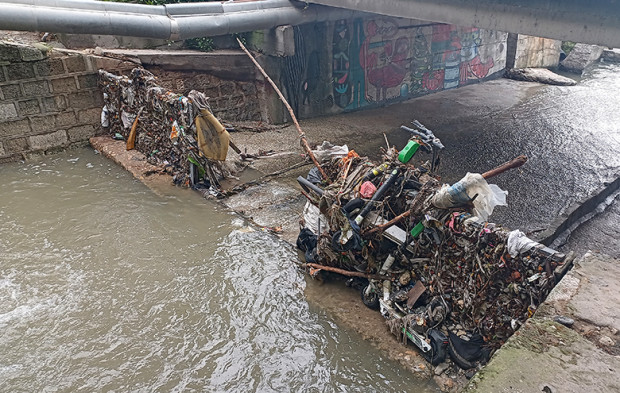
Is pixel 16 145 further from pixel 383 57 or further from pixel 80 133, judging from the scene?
pixel 383 57

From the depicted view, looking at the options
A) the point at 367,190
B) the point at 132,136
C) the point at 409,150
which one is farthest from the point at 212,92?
the point at 409,150

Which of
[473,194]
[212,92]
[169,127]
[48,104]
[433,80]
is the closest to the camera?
[473,194]

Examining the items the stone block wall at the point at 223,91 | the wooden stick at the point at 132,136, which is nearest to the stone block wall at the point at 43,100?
the wooden stick at the point at 132,136

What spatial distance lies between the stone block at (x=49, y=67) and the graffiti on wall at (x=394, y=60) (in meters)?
6.83

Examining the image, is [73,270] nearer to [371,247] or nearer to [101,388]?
[101,388]

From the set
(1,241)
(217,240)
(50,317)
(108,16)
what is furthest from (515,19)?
(1,241)

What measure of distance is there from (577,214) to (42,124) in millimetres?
11881

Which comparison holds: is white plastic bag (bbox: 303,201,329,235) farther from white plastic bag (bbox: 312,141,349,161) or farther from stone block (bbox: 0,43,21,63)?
stone block (bbox: 0,43,21,63)

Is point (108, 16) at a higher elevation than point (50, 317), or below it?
higher

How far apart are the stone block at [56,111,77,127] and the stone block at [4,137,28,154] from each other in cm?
85

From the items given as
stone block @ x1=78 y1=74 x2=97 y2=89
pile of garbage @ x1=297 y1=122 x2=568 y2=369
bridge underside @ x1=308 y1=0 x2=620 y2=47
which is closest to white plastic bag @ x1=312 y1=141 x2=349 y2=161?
pile of garbage @ x1=297 y1=122 x2=568 y2=369

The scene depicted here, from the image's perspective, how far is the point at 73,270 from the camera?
23.3ft

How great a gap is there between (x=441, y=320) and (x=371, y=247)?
135 cm

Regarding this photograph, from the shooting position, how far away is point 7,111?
33.7ft
